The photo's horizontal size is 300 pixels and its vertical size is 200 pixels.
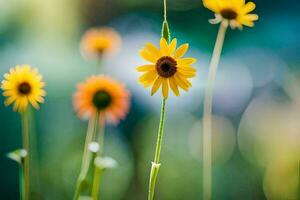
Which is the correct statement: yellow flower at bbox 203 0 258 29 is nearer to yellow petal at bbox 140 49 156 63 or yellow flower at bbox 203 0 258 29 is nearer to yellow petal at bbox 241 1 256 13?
yellow petal at bbox 241 1 256 13

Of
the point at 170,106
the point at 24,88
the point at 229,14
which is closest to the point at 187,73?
the point at 229,14

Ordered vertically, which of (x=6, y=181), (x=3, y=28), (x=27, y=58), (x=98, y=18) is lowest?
(x=6, y=181)

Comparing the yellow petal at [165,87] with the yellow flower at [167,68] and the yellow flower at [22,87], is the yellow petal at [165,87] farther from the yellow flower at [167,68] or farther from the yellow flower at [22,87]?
the yellow flower at [22,87]

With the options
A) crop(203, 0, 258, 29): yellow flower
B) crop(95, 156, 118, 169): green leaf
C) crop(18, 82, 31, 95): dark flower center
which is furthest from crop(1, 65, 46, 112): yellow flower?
crop(203, 0, 258, 29): yellow flower

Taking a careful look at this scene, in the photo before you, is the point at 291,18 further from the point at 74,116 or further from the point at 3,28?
the point at 3,28

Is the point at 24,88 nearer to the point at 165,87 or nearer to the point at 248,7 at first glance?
the point at 165,87

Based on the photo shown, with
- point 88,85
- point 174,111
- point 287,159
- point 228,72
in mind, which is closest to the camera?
point 88,85

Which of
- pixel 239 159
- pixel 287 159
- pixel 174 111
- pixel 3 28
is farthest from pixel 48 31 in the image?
pixel 287 159
